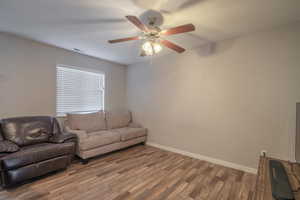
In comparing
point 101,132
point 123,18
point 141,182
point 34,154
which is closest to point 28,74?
point 34,154

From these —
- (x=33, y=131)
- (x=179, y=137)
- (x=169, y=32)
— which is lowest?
(x=179, y=137)

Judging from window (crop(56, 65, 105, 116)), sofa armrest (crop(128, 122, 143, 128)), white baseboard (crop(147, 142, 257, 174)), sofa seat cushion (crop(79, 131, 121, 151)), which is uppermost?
window (crop(56, 65, 105, 116))

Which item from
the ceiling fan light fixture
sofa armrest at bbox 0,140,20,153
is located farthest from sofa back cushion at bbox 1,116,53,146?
the ceiling fan light fixture

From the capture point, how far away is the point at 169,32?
5.94 ft

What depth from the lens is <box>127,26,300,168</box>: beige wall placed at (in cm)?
227

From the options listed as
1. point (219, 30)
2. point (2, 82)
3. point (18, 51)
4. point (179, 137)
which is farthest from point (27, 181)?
point (219, 30)

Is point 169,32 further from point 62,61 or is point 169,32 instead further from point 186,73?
point 62,61

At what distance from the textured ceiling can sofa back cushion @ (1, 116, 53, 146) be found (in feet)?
5.20

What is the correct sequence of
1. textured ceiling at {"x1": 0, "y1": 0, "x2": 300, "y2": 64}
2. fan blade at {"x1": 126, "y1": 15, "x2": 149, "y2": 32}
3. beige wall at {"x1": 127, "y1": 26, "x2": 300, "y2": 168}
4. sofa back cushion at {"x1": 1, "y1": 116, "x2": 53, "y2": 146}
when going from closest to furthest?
fan blade at {"x1": 126, "y1": 15, "x2": 149, "y2": 32}, textured ceiling at {"x1": 0, "y1": 0, "x2": 300, "y2": 64}, beige wall at {"x1": 127, "y1": 26, "x2": 300, "y2": 168}, sofa back cushion at {"x1": 1, "y1": 116, "x2": 53, "y2": 146}

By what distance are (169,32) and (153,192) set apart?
85.1 inches

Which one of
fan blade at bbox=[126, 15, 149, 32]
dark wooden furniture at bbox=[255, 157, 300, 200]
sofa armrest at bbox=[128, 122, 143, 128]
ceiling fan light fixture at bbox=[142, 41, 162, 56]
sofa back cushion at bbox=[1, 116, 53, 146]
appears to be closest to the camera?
dark wooden furniture at bbox=[255, 157, 300, 200]

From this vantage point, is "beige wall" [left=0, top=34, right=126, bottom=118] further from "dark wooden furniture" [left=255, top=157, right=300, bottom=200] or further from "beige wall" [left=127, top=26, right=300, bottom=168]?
"dark wooden furniture" [left=255, top=157, right=300, bottom=200]

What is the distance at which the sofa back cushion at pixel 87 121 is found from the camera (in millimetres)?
3213

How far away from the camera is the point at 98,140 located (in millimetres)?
2953
